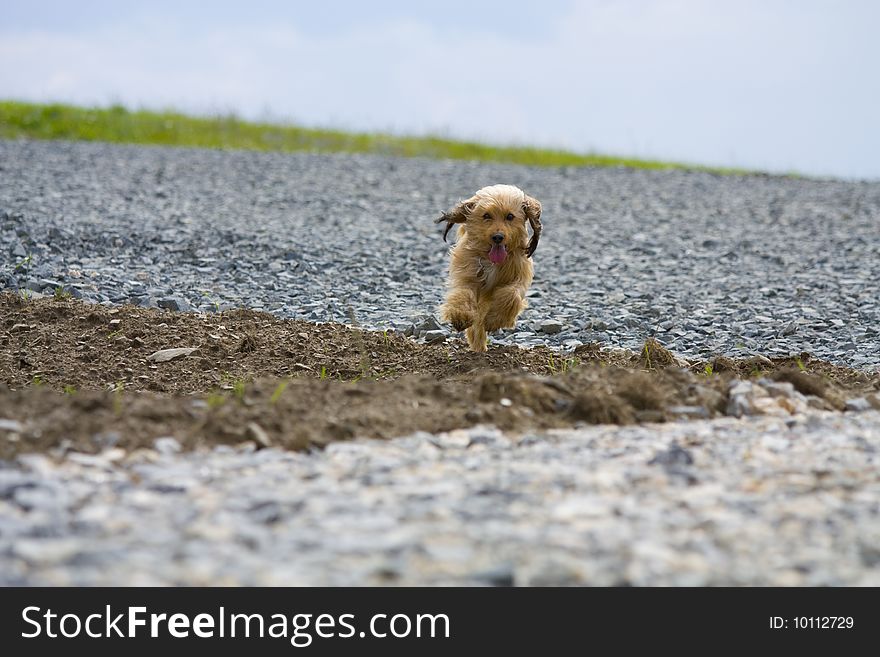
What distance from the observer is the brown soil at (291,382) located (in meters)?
5.14

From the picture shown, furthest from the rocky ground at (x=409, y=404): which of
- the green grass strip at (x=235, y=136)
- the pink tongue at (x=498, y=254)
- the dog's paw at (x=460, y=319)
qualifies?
the green grass strip at (x=235, y=136)

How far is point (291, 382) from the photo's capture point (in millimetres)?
6070

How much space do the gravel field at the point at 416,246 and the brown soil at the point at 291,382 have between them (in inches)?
34.1

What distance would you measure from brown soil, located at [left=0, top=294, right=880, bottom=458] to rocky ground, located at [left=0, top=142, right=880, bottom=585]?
0.03 m

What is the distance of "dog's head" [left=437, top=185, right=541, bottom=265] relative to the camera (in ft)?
26.5

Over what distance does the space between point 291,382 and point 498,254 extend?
102 inches

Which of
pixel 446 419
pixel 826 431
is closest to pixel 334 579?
pixel 446 419

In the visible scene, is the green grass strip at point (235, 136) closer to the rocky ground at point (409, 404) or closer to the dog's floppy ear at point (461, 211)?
the rocky ground at point (409, 404)

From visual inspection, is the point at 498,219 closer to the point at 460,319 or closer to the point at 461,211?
the point at 461,211

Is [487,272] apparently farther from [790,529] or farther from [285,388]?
[790,529]
